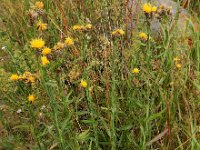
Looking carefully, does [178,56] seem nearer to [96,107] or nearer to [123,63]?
[123,63]

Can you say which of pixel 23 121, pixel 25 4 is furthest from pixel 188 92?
pixel 25 4

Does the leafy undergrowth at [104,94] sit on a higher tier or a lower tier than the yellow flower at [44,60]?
lower

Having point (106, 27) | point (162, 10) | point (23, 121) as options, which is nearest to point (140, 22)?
point (106, 27)

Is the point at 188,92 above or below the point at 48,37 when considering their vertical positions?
below

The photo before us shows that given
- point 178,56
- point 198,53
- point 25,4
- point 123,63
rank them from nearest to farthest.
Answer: point 123,63 < point 178,56 < point 198,53 < point 25,4

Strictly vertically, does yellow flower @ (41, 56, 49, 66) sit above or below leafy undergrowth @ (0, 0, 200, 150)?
above

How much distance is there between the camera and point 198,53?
2576 millimetres

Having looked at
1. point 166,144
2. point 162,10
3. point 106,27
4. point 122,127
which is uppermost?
point 162,10

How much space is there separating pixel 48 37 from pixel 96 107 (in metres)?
0.98

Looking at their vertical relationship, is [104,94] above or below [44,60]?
below

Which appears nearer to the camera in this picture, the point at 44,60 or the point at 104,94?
the point at 44,60

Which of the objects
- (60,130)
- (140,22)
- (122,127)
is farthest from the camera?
(140,22)

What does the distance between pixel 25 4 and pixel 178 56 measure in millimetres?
1686

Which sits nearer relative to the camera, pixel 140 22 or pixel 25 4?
pixel 140 22
